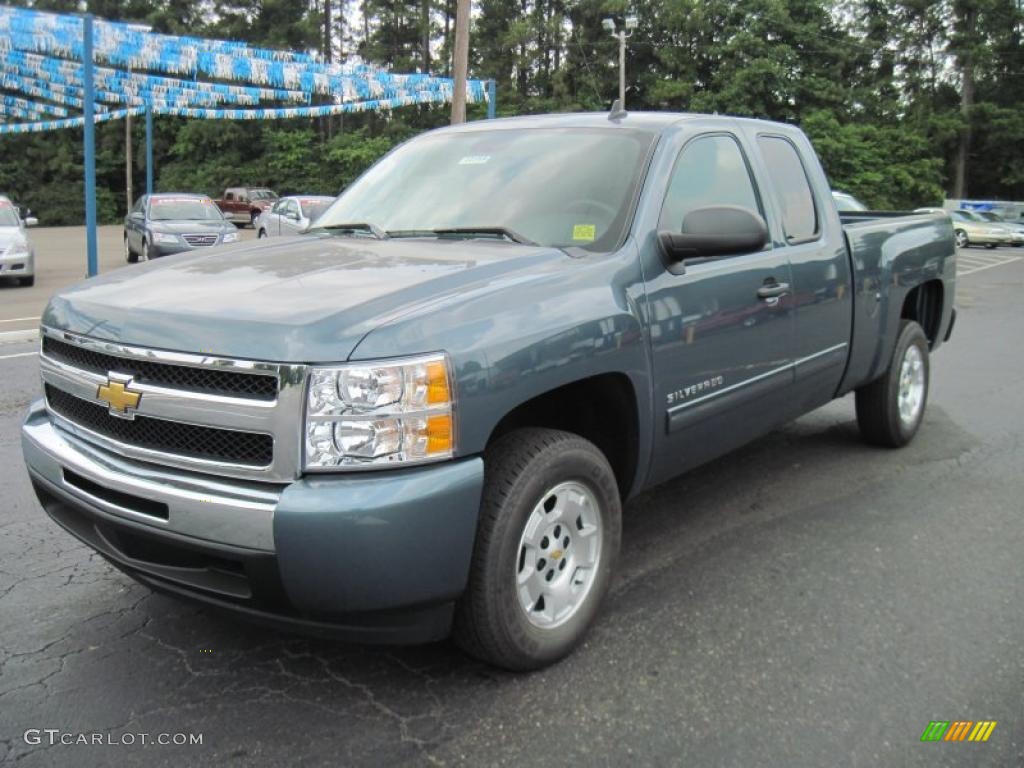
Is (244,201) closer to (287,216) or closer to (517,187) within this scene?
(287,216)

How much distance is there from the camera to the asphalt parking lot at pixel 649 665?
2.56 m

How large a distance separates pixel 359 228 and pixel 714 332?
62.2 inches

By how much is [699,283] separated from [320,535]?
6.05ft

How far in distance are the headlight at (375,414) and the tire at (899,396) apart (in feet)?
12.1

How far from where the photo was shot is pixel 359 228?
397 centimetres

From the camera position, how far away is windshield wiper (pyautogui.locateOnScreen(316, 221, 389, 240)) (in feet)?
12.5

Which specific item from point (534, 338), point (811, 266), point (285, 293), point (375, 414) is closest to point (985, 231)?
point (811, 266)

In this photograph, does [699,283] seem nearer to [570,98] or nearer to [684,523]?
[684,523]

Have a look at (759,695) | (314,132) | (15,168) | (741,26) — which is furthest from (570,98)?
(759,695)

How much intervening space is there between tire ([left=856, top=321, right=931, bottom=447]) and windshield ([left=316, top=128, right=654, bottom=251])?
253 cm

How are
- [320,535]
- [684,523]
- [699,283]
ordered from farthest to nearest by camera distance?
[684,523], [699,283], [320,535]

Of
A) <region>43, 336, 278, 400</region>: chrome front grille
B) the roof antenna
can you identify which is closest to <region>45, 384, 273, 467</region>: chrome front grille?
<region>43, 336, 278, 400</region>: chrome front grille

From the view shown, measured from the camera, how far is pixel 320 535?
2.35 metres

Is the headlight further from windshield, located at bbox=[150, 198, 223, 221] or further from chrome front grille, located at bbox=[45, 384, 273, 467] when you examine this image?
windshield, located at bbox=[150, 198, 223, 221]
